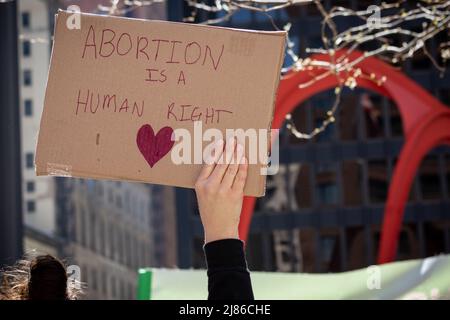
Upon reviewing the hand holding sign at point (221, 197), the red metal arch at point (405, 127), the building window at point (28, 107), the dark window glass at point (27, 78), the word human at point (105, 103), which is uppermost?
the dark window glass at point (27, 78)

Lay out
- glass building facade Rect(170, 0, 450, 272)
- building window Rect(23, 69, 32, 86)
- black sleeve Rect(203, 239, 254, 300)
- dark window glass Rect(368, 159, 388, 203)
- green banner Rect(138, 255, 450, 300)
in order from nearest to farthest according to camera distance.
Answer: black sleeve Rect(203, 239, 254, 300) < green banner Rect(138, 255, 450, 300) < glass building facade Rect(170, 0, 450, 272) < dark window glass Rect(368, 159, 388, 203) < building window Rect(23, 69, 32, 86)

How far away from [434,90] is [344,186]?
15.9 feet

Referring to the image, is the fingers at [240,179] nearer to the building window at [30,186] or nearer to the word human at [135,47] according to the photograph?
the word human at [135,47]

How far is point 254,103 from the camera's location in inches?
116

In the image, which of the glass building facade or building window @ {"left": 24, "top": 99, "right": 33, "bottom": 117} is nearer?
the glass building facade

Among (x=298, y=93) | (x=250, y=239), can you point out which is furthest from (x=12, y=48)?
(x=250, y=239)

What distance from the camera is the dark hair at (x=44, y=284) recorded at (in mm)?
2459

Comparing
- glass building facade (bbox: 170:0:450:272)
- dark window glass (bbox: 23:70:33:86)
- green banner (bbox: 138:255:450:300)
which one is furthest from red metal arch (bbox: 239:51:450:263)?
dark window glass (bbox: 23:70:33:86)

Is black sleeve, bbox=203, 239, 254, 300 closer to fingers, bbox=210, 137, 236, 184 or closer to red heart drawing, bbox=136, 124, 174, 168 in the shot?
fingers, bbox=210, 137, 236, 184

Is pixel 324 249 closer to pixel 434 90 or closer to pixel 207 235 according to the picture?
pixel 434 90

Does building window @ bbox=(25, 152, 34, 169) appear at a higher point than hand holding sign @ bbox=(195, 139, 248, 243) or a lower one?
higher

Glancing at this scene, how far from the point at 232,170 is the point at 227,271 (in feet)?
0.93

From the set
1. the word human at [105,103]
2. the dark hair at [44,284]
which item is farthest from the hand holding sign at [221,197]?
the word human at [105,103]

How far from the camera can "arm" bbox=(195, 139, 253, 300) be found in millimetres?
2275
